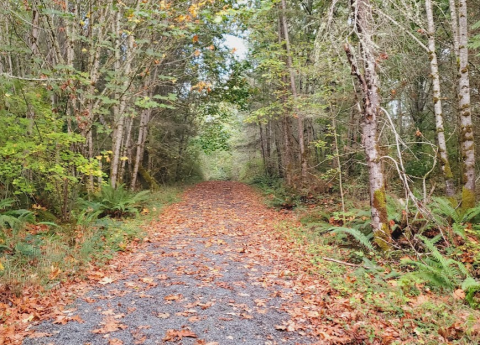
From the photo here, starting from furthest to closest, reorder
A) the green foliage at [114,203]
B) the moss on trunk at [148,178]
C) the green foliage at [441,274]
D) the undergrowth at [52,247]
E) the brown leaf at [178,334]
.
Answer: the moss on trunk at [148,178] < the green foliage at [114,203] < the undergrowth at [52,247] < the green foliage at [441,274] < the brown leaf at [178,334]

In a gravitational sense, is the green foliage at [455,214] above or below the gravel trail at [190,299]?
above

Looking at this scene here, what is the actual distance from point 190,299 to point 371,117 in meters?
4.46

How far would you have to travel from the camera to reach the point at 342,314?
155 inches

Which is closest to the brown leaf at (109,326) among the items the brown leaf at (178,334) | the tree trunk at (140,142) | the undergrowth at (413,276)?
the brown leaf at (178,334)

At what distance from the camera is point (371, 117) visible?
224 inches

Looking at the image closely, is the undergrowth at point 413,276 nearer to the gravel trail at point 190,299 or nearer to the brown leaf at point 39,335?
the gravel trail at point 190,299

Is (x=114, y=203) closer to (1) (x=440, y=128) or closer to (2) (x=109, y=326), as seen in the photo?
(2) (x=109, y=326)

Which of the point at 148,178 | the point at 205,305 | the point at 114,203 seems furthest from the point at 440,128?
the point at 148,178

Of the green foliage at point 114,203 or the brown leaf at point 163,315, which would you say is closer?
the brown leaf at point 163,315

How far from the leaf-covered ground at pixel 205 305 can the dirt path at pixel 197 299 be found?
0.04ft

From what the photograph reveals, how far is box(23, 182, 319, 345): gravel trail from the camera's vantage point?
11.4ft

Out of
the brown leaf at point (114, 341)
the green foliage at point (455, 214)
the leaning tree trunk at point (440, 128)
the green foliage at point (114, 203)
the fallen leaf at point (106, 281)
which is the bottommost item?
the brown leaf at point (114, 341)

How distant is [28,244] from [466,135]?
31.6ft

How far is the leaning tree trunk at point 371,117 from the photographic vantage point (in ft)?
18.2
